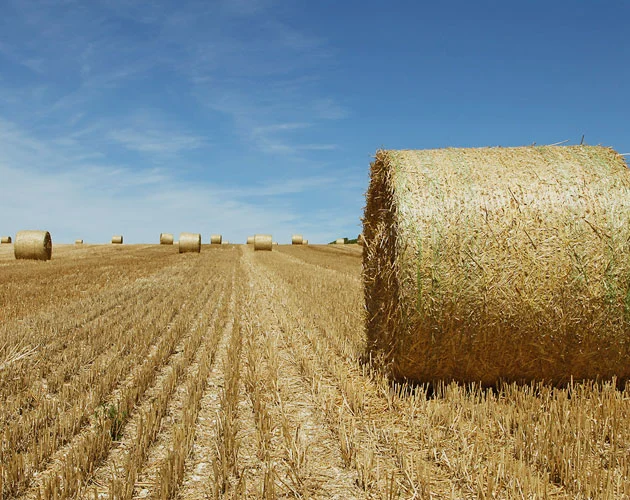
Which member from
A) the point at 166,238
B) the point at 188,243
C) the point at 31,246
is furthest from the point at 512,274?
the point at 166,238

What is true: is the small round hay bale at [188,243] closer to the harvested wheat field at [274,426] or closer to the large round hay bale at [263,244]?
the large round hay bale at [263,244]

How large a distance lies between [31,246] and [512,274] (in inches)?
905

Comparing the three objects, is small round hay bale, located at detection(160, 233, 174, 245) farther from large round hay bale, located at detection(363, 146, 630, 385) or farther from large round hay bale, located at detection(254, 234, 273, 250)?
large round hay bale, located at detection(363, 146, 630, 385)

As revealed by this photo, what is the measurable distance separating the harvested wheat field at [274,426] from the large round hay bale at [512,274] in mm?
294

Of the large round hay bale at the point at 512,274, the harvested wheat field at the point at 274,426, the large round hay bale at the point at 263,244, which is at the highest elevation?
the large round hay bale at the point at 263,244

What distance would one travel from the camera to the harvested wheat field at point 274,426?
291 cm

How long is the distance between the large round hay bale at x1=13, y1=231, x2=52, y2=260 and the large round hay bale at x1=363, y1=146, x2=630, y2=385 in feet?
71.5

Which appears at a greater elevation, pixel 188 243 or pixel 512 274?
pixel 188 243

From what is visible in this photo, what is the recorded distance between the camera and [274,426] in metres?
3.80

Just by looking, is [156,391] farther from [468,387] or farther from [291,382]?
[468,387]

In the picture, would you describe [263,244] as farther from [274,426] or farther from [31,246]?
[274,426]

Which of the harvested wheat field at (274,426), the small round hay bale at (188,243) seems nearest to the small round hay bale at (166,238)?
the small round hay bale at (188,243)

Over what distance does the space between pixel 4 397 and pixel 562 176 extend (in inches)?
228

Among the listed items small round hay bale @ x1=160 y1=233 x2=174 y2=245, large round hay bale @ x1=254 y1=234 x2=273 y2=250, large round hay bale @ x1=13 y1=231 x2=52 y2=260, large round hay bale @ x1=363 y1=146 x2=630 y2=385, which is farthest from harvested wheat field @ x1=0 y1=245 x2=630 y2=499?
small round hay bale @ x1=160 y1=233 x2=174 y2=245
